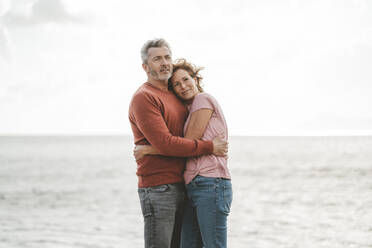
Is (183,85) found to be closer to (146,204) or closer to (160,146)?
(160,146)

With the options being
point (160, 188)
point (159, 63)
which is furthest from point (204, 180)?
point (159, 63)

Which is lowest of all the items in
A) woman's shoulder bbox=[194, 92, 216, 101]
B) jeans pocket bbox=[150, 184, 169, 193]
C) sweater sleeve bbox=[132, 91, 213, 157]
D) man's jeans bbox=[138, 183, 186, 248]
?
man's jeans bbox=[138, 183, 186, 248]

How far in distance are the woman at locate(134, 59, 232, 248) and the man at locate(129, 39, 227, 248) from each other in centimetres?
7

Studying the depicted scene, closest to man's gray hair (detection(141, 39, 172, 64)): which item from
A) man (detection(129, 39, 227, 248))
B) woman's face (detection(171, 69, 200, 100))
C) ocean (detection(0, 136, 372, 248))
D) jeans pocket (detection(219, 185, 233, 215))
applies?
man (detection(129, 39, 227, 248))

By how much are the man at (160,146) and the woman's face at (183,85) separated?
10 cm

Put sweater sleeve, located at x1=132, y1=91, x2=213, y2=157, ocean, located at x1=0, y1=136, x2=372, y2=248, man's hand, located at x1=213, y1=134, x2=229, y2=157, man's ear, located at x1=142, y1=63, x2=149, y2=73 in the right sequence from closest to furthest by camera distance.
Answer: sweater sleeve, located at x1=132, y1=91, x2=213, y2=157 → man's hand, located at x1=213, y1=134, x2=229, y2=157 → man's ear, located at x1=142, y1=63, x2=149, y2=73 → ocean, located at x1=0, y1=136, x2=372, y2=248

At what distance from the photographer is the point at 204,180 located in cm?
278

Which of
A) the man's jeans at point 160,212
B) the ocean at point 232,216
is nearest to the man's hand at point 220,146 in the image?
the man's jeans at point 160,212

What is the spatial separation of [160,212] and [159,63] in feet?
3.40

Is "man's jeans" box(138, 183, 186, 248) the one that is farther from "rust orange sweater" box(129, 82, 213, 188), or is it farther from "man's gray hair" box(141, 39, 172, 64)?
"man's gray hair" box(141, 39, 172, 64)

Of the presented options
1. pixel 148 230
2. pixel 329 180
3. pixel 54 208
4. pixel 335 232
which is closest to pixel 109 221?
pixel 54 208

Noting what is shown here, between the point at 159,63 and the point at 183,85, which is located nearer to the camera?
the point at 159,63

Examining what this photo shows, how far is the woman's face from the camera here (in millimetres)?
3043

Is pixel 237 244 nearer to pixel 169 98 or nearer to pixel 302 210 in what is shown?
pixel 302 210
